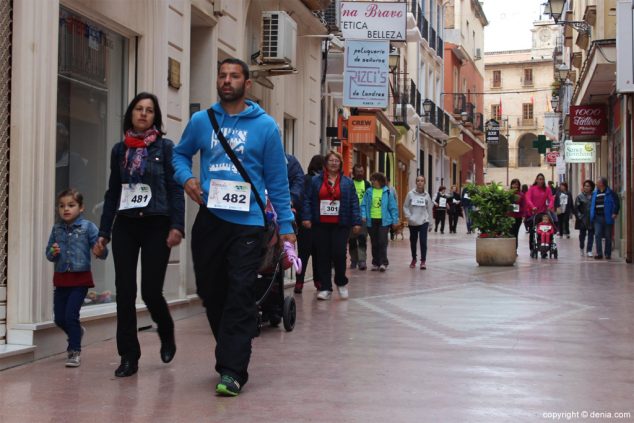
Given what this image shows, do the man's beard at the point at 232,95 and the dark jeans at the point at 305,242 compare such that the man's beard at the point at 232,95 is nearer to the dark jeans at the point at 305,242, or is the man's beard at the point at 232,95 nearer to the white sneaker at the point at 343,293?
the dark jeans at the point at 305,242

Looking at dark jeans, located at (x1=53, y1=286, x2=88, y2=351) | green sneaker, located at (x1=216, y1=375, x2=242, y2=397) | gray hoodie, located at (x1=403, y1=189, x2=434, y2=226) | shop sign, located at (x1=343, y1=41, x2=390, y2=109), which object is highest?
shop sign, located at (x1=343, y1=41, x2=390, y2=109)

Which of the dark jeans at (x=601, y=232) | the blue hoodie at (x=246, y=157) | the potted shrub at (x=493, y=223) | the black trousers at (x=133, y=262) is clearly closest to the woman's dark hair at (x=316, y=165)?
the potted shrub at (x=493, y=223)

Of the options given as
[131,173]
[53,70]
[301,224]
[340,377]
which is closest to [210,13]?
[301,224]

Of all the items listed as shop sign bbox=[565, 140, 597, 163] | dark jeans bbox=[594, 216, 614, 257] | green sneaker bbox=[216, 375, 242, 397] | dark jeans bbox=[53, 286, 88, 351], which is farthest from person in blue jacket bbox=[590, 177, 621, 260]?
green sneaker bbox=[216, 375, 242, 397]

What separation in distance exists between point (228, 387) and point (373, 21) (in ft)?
46.2

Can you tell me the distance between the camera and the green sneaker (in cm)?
604

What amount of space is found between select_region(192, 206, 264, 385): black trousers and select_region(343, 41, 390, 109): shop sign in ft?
45.4

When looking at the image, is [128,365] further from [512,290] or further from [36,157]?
[512,290]

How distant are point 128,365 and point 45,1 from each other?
2.79 m

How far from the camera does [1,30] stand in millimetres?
7328

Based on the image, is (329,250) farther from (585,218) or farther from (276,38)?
(585,218)

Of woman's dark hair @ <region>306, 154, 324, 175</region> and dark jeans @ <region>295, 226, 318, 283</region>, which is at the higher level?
woman's dark hair @ <region>306, 154, 324, 175</region>

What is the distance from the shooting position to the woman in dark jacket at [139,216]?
671 centimetres

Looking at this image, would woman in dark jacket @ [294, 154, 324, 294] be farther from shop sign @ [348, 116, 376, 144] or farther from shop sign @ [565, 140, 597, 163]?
shop sign @ [565, 140, 597, 163]
